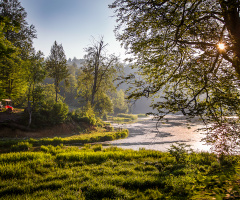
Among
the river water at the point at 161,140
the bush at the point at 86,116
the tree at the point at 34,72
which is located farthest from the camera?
the bush at the point at 86,116

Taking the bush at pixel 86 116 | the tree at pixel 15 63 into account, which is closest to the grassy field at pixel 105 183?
the tree at pixel 15 63

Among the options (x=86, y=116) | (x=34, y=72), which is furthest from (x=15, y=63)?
(x=86, y=116)

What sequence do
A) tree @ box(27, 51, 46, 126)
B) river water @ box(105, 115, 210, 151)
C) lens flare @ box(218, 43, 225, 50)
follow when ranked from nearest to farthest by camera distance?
lens flare @ box(218, 43, 225, 50)
river water @ box(105, 115, 210, 151)
tree @ box(27, 51, 46, 126)

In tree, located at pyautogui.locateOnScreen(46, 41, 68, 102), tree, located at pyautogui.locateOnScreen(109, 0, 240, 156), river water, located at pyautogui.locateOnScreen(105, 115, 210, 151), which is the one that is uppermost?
tree, located at pyautogui.locateOnScreen(46, 41, 68, 102)

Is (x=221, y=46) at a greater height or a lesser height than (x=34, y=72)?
lesser

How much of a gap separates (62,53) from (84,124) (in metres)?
14.7

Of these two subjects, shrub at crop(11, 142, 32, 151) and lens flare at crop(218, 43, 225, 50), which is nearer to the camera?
lens flare at crop(218, 43, 225, 50)

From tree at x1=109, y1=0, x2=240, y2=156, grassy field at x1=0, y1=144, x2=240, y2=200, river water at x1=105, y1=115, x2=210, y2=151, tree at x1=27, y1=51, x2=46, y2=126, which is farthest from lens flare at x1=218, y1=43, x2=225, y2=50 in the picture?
tree at x1=27, y1=51, x2=46, y2=126

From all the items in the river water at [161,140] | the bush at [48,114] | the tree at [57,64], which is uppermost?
the tree at [57,64]

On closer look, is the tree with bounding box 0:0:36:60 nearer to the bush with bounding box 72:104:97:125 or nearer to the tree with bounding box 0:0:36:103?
the tree with bounding box 0:0:36:103

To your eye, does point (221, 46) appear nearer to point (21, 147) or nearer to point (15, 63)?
point (21, 147)

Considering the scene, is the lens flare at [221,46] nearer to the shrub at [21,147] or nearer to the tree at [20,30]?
the shrub at [21,147]

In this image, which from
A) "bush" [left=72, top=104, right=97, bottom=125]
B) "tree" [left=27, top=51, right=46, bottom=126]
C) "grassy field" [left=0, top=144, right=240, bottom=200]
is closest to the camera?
"grassy field" [left=0, top=144, right=240, bottom=200]

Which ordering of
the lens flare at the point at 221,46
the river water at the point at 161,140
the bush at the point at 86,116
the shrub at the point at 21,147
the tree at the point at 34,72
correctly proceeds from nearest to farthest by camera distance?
1. the lens flare at the point at 221,46
2. the shrub at the point at 21,147
3. the river water at the point at 161,140
4. the tree at the point at 34,72
5. the bush at the point at 86,116
